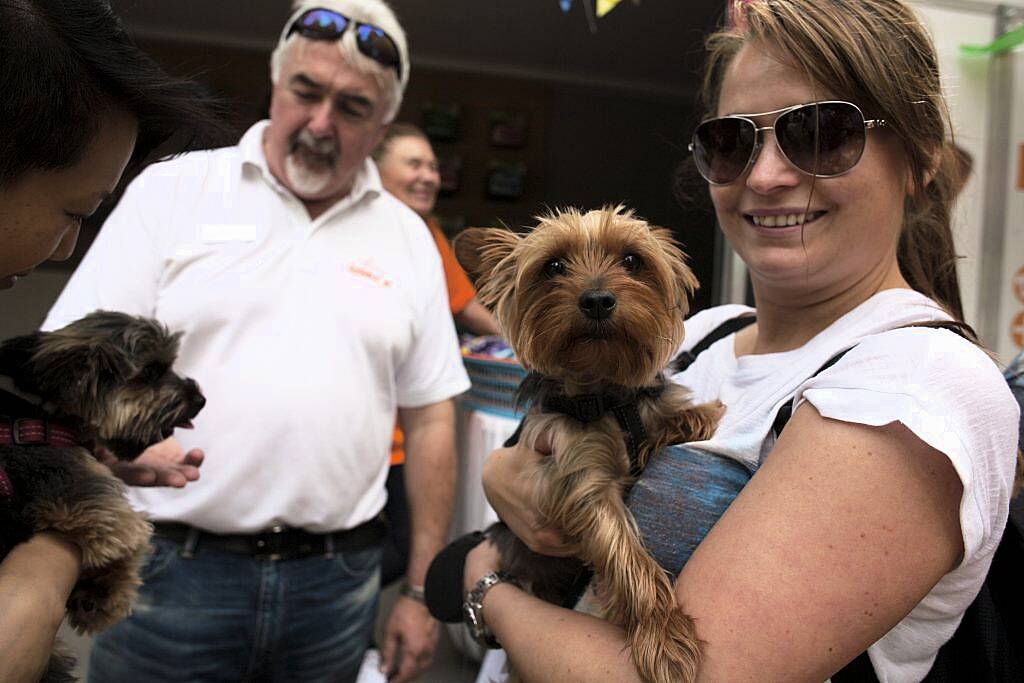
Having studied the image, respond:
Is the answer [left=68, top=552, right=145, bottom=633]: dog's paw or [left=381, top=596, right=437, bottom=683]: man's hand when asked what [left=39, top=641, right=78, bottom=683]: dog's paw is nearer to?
[left=68, top=552, right=145, bottom=633]: dog's paw

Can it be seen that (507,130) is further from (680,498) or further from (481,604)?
(680,498)

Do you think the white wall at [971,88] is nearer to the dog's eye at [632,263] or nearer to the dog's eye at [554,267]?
the dog's eye at [632,263]

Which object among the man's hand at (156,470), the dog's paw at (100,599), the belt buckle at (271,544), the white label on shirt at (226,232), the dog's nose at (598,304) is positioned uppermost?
the dog's nose at (598,304)

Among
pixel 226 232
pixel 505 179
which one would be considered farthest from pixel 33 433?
pixel 505 179

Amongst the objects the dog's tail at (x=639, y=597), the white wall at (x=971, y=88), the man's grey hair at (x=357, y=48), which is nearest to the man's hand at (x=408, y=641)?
the dog's tail at (x=639, y=597)

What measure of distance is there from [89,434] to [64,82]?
0.94 meters

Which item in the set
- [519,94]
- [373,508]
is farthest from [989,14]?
[519,94]

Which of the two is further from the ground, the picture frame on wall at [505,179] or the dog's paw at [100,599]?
the dog's paw at [100,599]

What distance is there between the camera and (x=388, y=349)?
8.41 feet

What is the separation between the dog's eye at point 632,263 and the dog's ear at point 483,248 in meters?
0.24

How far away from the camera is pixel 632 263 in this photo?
167 cm

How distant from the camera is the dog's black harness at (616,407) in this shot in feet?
5.20

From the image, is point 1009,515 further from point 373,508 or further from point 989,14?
point 989,14

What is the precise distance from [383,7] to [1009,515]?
250 centimetres
